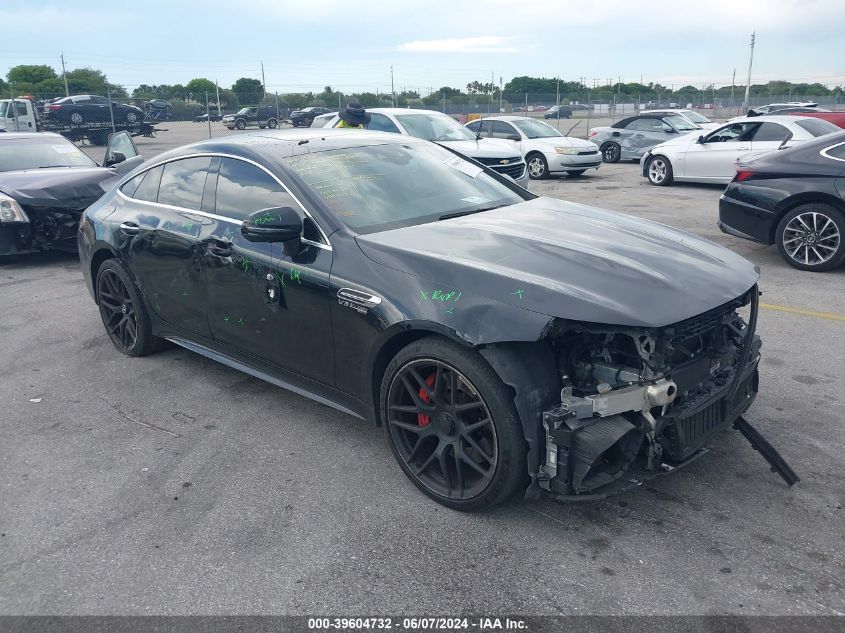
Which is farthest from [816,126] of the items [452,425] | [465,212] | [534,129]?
[452,425]

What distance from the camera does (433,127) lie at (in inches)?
521

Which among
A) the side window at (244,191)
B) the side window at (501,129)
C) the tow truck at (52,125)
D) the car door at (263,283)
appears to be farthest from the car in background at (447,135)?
the tow truck at (52,125)

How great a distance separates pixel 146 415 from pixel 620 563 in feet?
9.85

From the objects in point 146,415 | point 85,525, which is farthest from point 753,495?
point 146,415

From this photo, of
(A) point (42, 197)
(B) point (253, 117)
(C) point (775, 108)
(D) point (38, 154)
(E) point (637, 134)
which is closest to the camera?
(A) point (42, 197)

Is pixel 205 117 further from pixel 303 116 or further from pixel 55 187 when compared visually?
pixel 55 187

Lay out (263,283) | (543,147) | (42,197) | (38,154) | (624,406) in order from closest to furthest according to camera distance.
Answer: (624,406), (263,283), (42,197), (38,154), (543,147)

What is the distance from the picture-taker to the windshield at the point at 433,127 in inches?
502

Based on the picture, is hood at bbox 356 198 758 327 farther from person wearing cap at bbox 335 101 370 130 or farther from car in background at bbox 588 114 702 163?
car in background at bbox 588 114 702 163

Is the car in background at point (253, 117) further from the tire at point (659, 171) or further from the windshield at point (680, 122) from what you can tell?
the tire at point (659, 171)

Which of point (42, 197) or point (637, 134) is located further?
point (637, 134)

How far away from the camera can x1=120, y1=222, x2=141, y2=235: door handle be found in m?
4.93

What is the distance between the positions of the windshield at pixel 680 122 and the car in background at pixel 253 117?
78.9 ft

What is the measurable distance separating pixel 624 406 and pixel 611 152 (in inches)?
744
